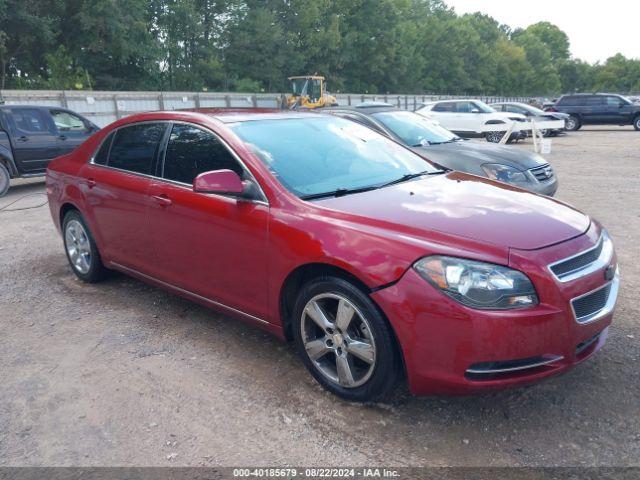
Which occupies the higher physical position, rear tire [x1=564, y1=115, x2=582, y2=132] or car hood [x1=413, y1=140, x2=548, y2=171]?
car hood [x1=413, y1=140, x2=548, y2=171]

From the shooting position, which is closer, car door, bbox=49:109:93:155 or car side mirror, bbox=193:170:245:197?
car side mirror, bbox=193:170:245:197

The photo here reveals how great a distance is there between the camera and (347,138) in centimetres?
420

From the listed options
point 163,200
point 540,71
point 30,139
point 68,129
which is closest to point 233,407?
point 163,200

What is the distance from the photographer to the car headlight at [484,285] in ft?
8.51

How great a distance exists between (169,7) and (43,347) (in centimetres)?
4306

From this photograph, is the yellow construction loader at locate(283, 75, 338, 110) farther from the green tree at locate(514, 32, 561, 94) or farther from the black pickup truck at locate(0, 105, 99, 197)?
the green tree at locate(514, 32, 561, 94)

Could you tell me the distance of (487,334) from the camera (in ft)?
8.42

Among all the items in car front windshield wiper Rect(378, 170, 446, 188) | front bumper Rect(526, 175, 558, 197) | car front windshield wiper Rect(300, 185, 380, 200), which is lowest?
front bumper Rect(526, 175, 558, 197)

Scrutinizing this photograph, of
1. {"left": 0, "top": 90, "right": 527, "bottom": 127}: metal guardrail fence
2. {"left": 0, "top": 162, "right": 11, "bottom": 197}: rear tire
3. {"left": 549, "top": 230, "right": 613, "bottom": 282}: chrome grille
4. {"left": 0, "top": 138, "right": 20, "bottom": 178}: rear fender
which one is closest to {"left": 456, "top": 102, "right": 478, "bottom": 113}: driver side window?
{"left": 0, "top": 90, "right": 527, "bottom": 127}: metal guardrail fence

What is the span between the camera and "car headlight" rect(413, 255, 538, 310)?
102 inches

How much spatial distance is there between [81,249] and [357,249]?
3.47 meters

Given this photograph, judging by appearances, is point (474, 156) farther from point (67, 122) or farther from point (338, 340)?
point (67, 122)

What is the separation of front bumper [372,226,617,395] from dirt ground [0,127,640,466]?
35 centimetres

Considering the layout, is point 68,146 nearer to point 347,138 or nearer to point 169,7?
point 347,138
